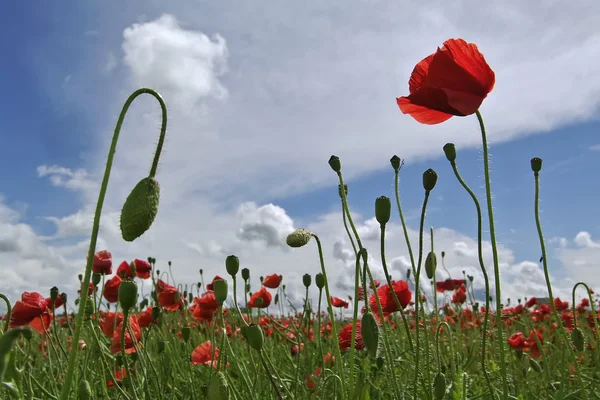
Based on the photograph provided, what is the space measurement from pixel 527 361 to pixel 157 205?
250 centimetres

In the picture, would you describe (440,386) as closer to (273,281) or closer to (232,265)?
(232,265)

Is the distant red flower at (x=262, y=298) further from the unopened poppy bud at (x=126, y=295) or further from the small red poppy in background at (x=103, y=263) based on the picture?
the unopened poppy bud at (x=126, y=295)

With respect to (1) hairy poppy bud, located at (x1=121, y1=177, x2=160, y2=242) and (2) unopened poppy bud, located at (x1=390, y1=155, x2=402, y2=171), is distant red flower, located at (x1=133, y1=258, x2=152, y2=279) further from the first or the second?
(1) hairy poppy bud, located at (x1=121, y1=177, x2=160, y2=242)

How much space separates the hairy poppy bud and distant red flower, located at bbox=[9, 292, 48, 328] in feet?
5.53

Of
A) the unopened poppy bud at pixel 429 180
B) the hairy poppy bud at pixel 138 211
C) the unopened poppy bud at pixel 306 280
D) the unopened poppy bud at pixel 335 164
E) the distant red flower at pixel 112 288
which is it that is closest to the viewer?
the hairy poppy bud at pixel 138 211

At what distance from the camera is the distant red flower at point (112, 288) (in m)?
3.17

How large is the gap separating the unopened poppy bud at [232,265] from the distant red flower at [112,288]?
1588 mm

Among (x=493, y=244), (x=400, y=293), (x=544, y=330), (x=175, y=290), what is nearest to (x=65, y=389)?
(x=493, y=244)

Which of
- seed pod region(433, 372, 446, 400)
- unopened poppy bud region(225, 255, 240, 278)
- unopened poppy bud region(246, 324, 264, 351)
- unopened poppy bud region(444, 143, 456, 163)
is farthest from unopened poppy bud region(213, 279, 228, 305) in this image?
unopened poppy bud region(444, 143, 456, 163)

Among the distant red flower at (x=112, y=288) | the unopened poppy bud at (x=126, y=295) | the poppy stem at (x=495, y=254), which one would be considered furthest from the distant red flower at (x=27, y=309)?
the poppy stem at (x=495, y=254)

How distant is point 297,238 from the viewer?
1434 millimetres

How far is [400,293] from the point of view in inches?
89.7

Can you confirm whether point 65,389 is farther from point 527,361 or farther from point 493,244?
point 527,361

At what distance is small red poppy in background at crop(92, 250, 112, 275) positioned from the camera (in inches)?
118
